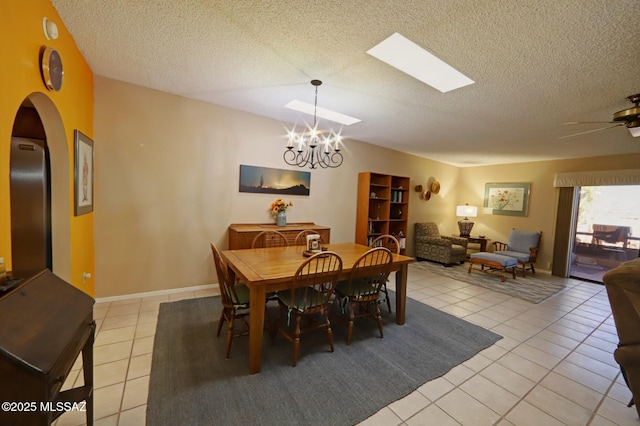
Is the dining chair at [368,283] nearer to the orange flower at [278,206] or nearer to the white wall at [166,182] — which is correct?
the orange flower at [278,206]

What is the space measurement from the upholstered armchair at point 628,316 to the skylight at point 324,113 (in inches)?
125

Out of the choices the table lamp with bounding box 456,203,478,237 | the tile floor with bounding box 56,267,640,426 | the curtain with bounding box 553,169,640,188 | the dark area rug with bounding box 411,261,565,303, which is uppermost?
the curtain with bounding box 553,169,640,188

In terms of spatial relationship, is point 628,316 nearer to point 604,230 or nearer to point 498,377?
point 498,377

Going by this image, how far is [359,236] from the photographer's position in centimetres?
539

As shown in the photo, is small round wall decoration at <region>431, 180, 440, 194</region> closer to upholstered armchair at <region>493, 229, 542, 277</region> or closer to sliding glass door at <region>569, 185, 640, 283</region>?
upholstered armchair at <region>493, 229, 542, 277</region>

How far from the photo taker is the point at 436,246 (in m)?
5.94

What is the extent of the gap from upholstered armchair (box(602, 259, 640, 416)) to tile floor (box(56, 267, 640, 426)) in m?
0.39

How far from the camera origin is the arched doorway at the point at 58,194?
2.15 meters

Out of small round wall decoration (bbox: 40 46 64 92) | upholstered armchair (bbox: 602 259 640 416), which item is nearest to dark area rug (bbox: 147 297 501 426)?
upholstered armchair (bbox: 602 259 640 416)

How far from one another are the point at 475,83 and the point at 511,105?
2.70 feet

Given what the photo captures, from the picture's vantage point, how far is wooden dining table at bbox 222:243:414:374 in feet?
6.57

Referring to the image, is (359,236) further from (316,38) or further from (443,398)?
(316,38)

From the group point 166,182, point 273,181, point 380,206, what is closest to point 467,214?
point 380,206

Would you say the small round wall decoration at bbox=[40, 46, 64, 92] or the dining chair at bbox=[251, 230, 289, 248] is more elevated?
the small round wall decoration at bbox=[40, 46, 64, 92]
